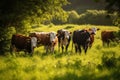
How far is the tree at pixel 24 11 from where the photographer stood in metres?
12.9

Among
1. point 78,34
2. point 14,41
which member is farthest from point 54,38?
point 14,41

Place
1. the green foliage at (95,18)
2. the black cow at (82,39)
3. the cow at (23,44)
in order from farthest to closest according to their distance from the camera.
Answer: the green foliage at (95,18)
the black cow at (82,39)
the cow at (23,44)

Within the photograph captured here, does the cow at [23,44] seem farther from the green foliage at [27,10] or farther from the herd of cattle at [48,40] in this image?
the green foliage at [27,10]

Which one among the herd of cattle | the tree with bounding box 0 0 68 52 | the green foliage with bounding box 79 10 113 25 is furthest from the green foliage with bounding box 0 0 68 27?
the green foliage with bounding box 79 10 113 25

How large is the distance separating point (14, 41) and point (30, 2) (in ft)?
7.77

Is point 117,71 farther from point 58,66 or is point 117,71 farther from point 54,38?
point 54,38

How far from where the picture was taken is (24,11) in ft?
43.7

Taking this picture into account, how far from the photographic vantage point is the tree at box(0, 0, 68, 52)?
1294cm

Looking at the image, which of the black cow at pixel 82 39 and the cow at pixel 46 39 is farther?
the cow at pixel 46 39

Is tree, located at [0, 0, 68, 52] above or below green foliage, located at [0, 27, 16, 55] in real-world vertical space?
above

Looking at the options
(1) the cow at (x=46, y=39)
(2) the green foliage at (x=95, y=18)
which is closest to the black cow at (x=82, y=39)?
(1) the cow at (x=46, y=39)

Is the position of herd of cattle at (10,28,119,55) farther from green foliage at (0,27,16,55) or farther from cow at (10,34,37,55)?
green foliage at (0,27,16,55)

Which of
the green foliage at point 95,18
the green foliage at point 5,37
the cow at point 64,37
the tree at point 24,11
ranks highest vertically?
the tree at point 24,11

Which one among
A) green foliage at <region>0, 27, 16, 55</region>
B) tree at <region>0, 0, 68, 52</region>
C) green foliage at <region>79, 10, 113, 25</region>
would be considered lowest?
green foliage at <region>79, 10, 113, 25</region>
